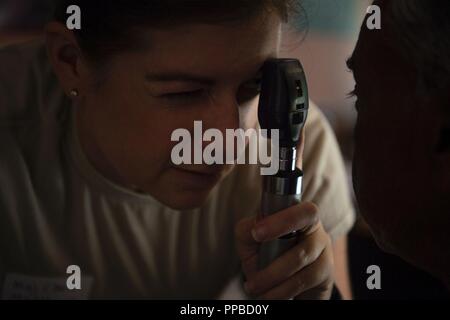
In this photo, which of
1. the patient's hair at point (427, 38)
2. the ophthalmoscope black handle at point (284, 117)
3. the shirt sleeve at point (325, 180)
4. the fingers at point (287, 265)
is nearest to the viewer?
the patient's hair at point (427, 38)

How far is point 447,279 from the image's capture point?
69 centimetres

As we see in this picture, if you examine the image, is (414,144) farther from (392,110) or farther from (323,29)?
(323,29)

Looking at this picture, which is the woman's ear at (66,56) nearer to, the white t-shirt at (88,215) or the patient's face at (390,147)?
the white t-shirt at (88,215)

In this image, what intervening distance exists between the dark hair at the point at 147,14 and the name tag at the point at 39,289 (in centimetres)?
32

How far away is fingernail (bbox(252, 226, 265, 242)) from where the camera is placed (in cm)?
79

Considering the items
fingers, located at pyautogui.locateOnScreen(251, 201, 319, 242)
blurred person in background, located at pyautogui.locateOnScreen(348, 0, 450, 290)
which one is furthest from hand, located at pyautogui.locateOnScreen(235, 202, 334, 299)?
blurred person in background, located at pyautogui.locateOnScreen(348, 0, 450, 290)

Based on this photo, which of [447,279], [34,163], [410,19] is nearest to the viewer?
[410,19]

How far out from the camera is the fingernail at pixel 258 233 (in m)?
0.79

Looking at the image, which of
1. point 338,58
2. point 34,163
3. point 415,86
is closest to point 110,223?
point 34,163

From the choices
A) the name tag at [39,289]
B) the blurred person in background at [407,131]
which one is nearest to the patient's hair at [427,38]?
the blurred person in background at [407,131]

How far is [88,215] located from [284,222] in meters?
0.30

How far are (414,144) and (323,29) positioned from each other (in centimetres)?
20
